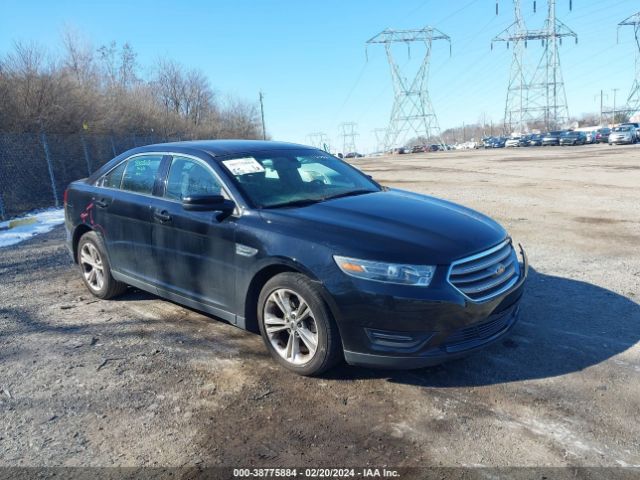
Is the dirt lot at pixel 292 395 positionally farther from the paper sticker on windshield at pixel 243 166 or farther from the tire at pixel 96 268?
the paper sticker on windshield at pixel 243 166

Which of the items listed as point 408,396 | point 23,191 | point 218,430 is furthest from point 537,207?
point 23,191

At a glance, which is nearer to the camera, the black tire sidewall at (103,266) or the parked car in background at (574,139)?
the black tire sidewall at (103,266)

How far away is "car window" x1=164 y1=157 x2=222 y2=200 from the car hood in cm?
68

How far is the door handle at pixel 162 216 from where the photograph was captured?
4.35 m

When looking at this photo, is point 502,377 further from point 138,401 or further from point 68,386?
point 68,386

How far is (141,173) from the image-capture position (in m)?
4.90

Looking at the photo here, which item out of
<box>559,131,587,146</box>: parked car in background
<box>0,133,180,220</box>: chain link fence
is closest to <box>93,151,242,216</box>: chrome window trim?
<box>0,133,180,220</box>: chain link fence

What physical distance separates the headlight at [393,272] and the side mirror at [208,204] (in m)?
1.21

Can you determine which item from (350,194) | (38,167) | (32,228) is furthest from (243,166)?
(38,167)

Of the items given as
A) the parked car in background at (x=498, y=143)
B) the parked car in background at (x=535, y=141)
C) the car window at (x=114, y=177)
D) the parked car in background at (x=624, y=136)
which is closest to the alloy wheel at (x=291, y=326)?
the car window at (x=114, y=177)

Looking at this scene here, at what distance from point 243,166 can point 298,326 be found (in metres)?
1.52

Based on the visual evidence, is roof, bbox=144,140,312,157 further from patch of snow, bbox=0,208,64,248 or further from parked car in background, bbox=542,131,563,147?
parked car in background, bbox=542,131,563,147

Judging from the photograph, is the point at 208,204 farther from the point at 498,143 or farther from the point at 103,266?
the point at 498,143

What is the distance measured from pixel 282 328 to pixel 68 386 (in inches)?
61.7
